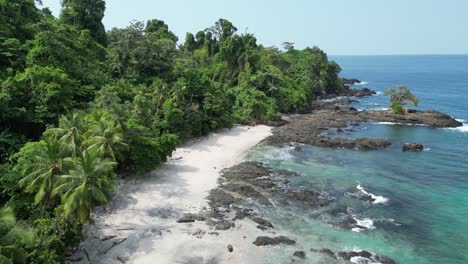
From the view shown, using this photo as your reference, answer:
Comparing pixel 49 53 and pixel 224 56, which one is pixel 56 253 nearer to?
pixel 49 53

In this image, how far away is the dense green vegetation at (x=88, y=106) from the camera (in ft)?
82.5

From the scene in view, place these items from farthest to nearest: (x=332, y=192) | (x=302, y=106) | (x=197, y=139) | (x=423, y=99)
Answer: (x=423, y=99), (x=302, y=106), (x=197, y=139), (x=332, y=192)

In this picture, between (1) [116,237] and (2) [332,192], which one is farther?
(2) [332,192]

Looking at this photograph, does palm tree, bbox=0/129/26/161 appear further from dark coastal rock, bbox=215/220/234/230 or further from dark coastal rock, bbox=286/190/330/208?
dark coastal rock, bbox=286/190/330/208

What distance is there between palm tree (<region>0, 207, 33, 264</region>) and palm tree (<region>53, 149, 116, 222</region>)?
487cm

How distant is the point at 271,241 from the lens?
30234 mm

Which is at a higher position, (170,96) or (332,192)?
(170,96)

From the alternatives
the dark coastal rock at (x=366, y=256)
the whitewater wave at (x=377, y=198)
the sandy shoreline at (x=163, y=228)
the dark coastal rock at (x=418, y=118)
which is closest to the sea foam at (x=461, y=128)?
the dark coastal rock at (x=418, y=118)

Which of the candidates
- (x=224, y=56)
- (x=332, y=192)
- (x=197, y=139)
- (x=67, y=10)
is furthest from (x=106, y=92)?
(x=224, y=56)

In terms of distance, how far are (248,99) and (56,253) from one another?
56.6 m

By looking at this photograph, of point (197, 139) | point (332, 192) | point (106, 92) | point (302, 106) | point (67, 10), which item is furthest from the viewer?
point (302, 106)

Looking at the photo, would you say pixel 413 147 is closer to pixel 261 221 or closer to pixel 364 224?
pixel 364 224

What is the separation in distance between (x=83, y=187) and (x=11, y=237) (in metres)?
6.38

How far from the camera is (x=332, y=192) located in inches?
1665
